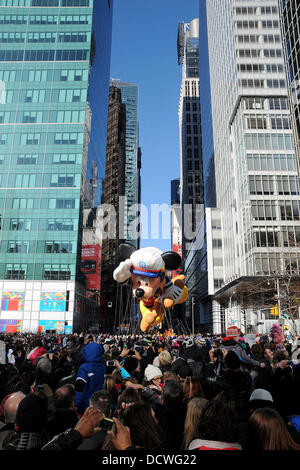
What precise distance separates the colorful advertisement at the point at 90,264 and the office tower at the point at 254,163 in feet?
77.5

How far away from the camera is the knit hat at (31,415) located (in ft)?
9.27

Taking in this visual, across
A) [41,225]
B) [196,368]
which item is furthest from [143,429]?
[41,225]

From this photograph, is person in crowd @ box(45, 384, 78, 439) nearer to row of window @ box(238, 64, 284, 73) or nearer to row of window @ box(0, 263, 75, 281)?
row of window @ box(238, 64, 284, 73)

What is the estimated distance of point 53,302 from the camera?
2194 inches

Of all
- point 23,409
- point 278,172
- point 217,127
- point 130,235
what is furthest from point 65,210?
point 130,235

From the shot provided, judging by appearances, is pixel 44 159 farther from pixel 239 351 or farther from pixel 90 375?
pixel 90 375

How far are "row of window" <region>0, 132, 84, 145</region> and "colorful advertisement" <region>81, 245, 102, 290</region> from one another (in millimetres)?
19575

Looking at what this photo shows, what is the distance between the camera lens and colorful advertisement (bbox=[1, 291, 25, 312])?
54.9 meters

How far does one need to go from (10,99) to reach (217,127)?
39.0 metres

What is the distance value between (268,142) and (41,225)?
3870 centimetres

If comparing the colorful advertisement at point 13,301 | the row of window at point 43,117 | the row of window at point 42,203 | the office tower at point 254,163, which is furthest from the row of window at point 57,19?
the colorful advertisement at point 13,301

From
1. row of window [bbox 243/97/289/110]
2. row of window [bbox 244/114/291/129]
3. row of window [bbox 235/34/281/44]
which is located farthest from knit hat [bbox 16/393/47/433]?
row of window [bbox 235/34/281/44]

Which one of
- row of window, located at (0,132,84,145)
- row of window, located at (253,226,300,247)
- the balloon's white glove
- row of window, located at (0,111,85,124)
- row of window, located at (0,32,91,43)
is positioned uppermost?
row of window, located at (0,32,91,43)
